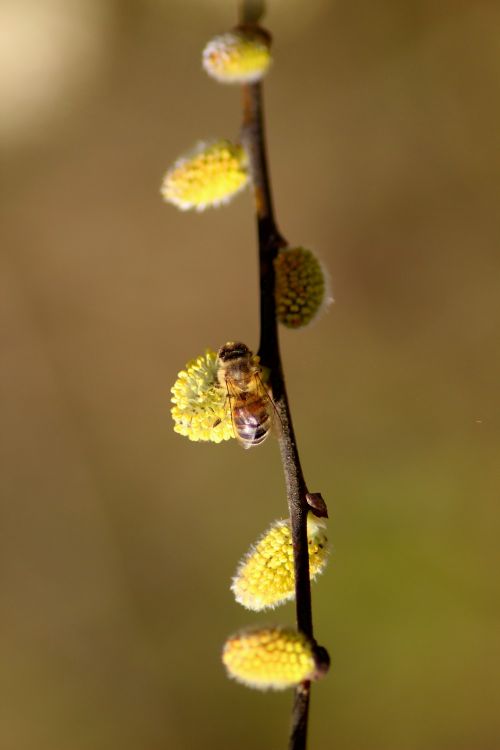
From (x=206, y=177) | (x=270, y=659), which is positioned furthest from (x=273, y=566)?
(x=206, y=177)

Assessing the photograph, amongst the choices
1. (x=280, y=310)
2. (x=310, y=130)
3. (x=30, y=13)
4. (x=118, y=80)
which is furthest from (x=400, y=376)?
(x=30, y=13)

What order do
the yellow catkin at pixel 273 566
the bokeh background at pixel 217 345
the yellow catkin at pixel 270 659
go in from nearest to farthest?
the yellow catkin at pixel 270 659
the yellow catkin at pixel 273 566
the bokeh background at pixel 217 345

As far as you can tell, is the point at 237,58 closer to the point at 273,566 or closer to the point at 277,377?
the point at 277,377

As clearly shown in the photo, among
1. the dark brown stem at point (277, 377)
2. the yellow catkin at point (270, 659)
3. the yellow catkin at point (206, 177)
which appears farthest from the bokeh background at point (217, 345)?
the yellow catkin at point (270, 659)

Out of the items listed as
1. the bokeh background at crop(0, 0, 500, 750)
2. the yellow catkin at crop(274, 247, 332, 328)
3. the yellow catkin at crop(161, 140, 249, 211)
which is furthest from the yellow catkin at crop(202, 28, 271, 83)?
the bokeh background at crop(0, 0, 500, 750)

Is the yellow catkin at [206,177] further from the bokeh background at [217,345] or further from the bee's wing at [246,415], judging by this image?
the bokeh background at [217,345]

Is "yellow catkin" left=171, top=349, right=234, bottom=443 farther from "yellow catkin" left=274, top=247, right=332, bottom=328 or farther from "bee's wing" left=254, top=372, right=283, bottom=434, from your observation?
"yellow catkin" left=274, top=247, right=332, bottom=328

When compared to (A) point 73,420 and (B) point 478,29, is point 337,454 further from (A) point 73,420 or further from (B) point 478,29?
(B) point 478,29
